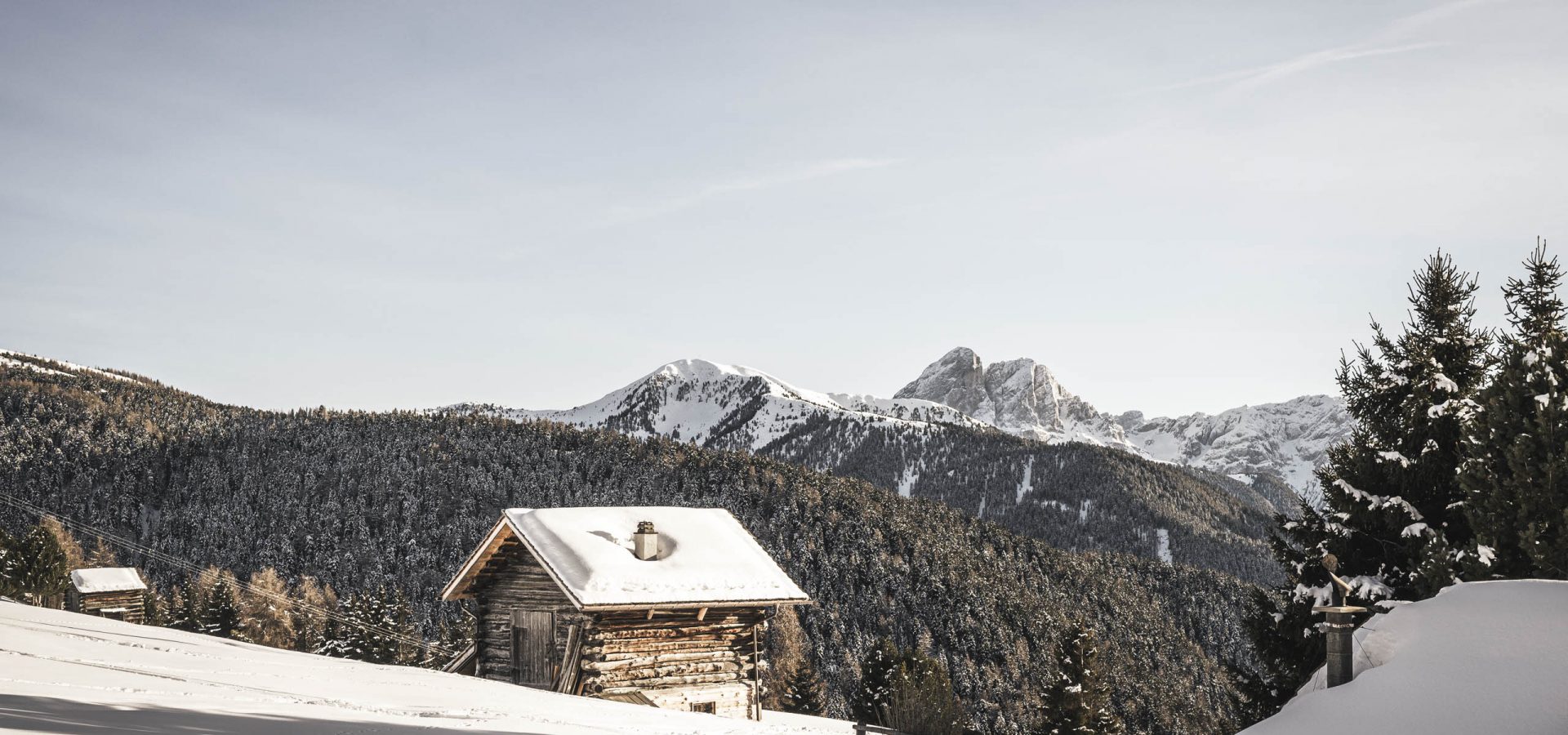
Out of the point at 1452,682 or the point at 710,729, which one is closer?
the point at 1452,682

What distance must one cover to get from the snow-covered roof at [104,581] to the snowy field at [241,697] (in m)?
50.0

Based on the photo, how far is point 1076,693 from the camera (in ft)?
132

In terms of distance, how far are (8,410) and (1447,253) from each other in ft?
737

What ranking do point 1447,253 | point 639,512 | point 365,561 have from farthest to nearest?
1. point 365,561
2. point 639,512
3. point 1447,253

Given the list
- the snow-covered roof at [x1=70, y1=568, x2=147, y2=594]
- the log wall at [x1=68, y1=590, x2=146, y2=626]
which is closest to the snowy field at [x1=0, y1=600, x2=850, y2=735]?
the log wall at [x1=68, y1=590, x2=146, y2=626]

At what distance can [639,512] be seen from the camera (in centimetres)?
2358

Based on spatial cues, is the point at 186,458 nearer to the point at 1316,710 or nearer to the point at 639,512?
the point at 639,512

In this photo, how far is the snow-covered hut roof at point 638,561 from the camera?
20.4 m

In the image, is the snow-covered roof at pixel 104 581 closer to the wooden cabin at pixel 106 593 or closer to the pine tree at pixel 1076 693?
the wooden cabin at pixel 106 593

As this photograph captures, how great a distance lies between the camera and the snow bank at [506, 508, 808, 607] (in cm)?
2039

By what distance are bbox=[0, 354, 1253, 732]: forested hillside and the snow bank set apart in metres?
89.5

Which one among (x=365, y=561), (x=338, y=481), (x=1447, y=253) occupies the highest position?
(x=1447, y=253)

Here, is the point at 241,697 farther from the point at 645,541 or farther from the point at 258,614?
A: the point at 258,614

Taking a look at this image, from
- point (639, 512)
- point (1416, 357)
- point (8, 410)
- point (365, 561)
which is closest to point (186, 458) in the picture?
point (8, 410)
